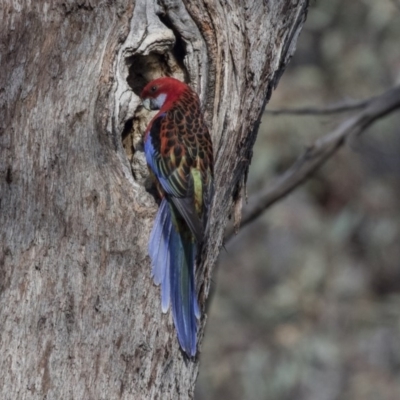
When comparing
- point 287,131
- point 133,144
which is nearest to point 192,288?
point 133,144

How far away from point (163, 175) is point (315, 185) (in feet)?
27.1

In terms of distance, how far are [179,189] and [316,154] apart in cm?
181

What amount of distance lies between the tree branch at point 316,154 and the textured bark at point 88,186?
4.94 ft

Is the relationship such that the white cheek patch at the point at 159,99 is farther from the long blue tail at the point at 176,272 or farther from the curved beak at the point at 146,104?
the long blue tail at the point at 176,272

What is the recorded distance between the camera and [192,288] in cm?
301

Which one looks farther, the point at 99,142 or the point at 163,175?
the point at 163,175

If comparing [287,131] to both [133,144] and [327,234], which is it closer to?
[327,234]

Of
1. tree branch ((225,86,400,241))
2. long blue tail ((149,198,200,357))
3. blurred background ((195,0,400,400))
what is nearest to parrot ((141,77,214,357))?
long blue tail ((149,198,200,357))

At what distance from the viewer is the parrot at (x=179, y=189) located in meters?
2.90

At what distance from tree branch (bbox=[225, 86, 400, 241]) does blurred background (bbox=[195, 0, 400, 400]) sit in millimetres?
3062

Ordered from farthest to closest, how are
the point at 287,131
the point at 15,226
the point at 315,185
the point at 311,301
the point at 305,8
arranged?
1. the point at 315,185
2. the point at 287,131
3. the point at 311,301
4. the point at 305,8
5. the point at 15,226

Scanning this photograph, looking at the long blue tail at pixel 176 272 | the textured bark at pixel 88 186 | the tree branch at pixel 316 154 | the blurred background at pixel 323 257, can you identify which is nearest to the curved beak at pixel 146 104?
the textured bark at pixel 88 186

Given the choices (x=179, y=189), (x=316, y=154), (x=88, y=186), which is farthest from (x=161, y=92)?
(x=316, y=154)

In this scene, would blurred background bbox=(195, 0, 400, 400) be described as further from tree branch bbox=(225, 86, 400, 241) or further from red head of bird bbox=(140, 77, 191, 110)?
red head of bird bbox=(140, 77, 191, 110)
